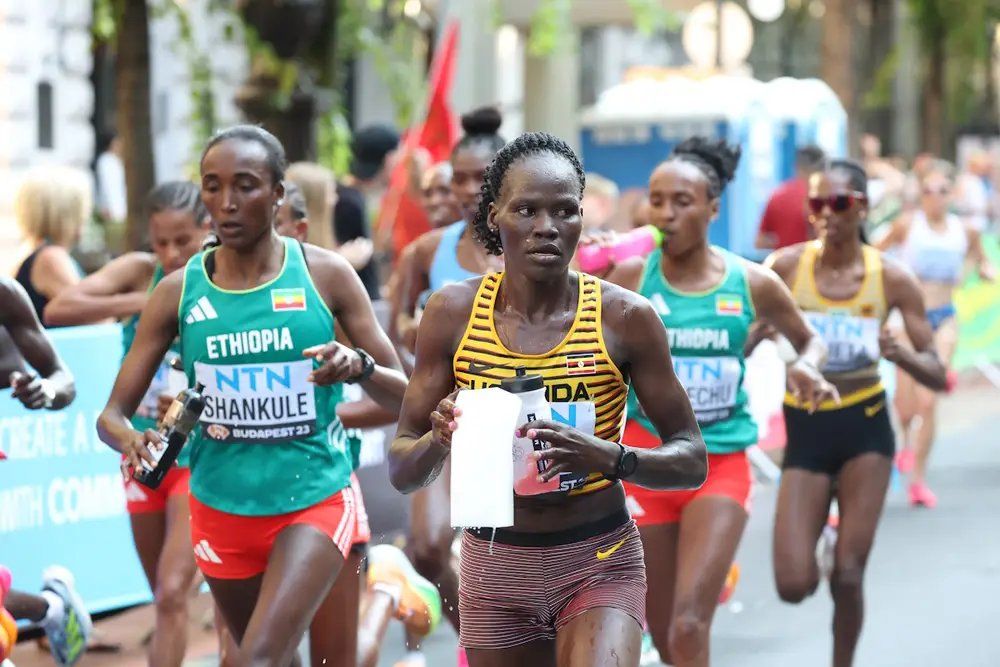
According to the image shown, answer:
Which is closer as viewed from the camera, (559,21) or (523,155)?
(523,155)

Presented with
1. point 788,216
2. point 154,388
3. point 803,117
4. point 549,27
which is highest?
point 549,27

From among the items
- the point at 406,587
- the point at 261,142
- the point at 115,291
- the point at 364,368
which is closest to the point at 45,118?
the point at 115,291

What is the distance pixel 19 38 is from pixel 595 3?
10.2 m

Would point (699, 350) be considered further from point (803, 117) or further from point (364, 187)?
point (803, 117)

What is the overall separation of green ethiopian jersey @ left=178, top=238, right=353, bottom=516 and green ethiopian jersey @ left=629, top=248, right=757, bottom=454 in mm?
1515

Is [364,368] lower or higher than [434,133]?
lower

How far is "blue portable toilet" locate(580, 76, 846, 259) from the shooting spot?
21.9m

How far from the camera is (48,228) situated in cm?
881

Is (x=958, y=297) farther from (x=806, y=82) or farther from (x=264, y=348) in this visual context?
(x=264, y=348)

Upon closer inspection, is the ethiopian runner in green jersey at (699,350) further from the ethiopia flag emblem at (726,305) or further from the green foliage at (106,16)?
the green foliage at (106,16)

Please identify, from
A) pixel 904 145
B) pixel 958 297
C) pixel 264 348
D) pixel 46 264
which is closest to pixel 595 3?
pixel 958 297

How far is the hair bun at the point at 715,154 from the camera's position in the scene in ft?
23.3

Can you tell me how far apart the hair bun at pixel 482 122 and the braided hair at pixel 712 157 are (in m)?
1.16

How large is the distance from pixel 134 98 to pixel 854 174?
5.84 metres
